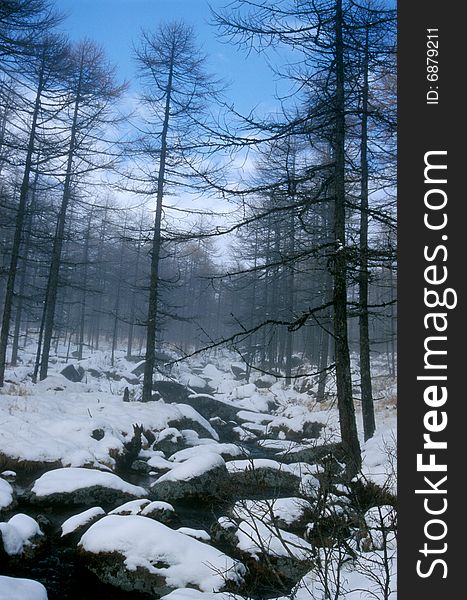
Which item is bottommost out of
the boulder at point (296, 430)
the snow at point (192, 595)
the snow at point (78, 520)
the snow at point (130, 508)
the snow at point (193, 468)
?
the snow at point (192, 595)

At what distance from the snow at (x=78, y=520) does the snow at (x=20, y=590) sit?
1.86m

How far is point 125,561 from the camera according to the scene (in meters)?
5.36

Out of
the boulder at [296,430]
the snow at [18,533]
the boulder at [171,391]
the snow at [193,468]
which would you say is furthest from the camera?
the boulder at [171,391]

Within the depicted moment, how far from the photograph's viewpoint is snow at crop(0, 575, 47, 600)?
4.02 m

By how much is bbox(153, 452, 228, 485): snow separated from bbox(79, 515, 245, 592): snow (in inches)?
112

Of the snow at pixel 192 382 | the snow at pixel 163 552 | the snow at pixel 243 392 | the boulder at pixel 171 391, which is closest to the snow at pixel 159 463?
the snow at pixel 163 552

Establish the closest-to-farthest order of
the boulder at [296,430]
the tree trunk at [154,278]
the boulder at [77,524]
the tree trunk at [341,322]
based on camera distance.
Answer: the boulder at [77,524]
the tree trunk at [341,322]
the boulder at [296,430]
the tree trunk at [154,278]

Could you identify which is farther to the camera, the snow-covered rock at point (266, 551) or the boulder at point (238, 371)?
the boulder at point (238, 371)

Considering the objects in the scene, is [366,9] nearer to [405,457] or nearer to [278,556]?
[405,457]

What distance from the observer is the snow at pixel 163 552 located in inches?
196

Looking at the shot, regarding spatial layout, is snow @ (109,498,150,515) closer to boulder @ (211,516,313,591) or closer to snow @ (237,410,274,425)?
boulder @ (211,516,313,591)

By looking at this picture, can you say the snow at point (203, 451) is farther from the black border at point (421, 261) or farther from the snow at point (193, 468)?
the black border at point (421, 261)

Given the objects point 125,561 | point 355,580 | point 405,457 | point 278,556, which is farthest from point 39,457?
point 405,457

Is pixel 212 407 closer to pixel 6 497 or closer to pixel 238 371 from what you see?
pixel 6 497
